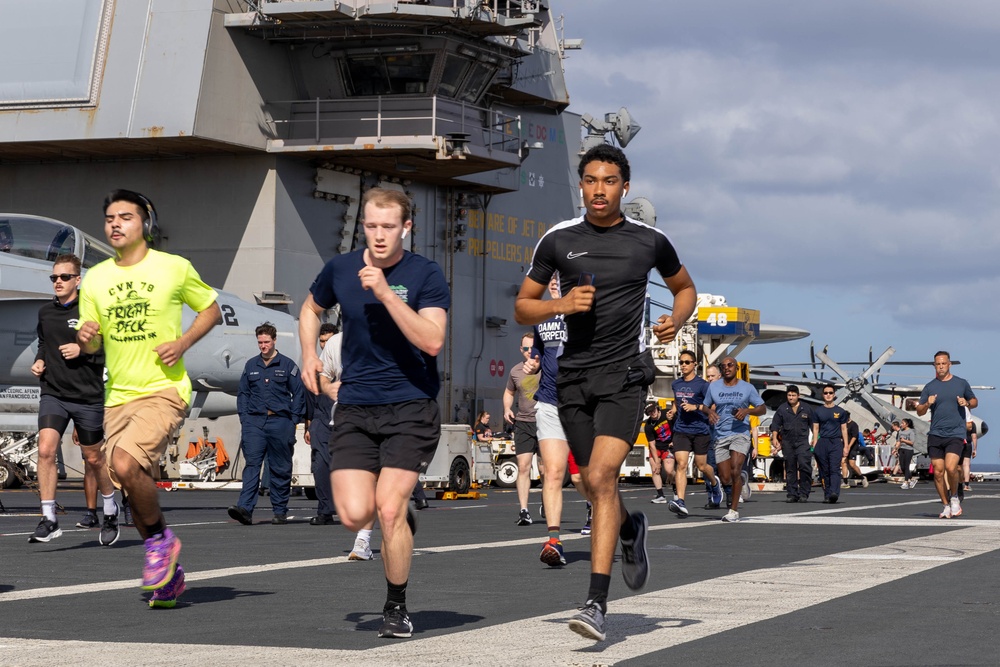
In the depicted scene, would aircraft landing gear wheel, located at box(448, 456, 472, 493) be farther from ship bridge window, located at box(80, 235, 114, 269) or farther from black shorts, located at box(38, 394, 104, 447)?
black shorts, located at box(38, 394, 104, 447)

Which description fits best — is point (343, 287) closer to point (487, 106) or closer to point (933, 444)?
point (933, 444)

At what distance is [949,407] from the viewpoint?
1714 centimetres

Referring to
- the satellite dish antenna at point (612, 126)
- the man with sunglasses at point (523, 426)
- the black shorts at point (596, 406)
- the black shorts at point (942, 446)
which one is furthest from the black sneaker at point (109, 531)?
the satellite dish antenna at point (612, 126)

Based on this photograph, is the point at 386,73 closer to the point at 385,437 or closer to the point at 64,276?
the point at 64,276

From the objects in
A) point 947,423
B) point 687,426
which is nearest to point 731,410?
point 687,426

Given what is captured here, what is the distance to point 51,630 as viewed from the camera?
6.20 meters

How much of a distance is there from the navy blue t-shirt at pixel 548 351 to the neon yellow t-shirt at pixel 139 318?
3248 mm

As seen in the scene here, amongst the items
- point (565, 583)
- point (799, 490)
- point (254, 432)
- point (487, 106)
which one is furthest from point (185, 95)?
point (565, 583)

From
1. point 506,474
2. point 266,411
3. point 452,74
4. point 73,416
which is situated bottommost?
point 73,416

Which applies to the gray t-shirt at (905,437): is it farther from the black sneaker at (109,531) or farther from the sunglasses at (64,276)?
the sunglasses at (64,276)

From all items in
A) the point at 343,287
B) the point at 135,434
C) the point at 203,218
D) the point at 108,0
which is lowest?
the point at 135,434

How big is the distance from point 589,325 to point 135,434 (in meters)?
2.43

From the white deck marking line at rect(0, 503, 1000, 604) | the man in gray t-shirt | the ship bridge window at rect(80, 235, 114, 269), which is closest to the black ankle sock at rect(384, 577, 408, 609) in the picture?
the white deck marking line at rect(0, 503, 1000, 604)

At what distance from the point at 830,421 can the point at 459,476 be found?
659 cm
